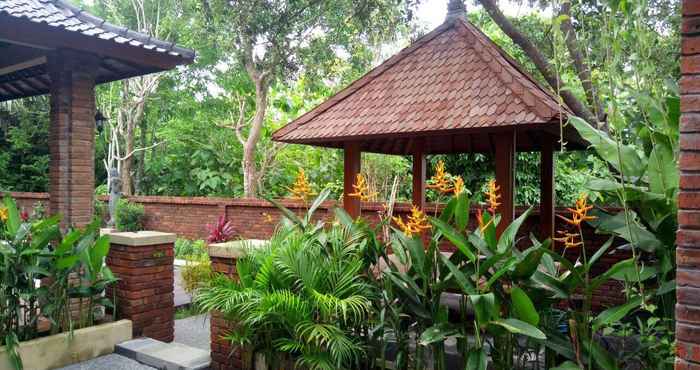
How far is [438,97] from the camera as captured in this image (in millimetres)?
4582

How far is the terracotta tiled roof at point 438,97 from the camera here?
397 cm

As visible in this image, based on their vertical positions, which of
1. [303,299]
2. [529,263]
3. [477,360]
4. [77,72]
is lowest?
[477,360]

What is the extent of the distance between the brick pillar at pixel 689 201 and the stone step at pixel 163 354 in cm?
337

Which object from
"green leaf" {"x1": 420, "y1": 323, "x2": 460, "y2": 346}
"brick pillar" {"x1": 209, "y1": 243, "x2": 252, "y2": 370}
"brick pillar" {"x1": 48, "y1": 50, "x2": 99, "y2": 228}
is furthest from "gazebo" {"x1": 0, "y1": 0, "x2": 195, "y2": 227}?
"green leaf" {"x1": 420, "y1": 323, "x2": 460, "y2": 346}

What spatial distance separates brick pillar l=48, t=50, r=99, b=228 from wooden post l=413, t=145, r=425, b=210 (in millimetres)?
3580

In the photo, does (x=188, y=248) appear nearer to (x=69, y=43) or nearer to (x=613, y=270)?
(x=69, y=43)

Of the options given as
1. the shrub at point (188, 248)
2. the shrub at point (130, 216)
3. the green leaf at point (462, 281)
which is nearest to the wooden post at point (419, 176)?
the green leaf at point (462, 281)

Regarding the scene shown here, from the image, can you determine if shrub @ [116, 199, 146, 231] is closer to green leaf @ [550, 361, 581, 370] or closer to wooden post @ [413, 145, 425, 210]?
wooden post @ [413, 145, 425, 210]

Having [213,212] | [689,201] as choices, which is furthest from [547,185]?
[213,212]

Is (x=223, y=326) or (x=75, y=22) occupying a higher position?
(x=75, y=22)

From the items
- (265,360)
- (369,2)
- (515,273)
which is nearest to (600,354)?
(515,273)

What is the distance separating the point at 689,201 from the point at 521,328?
3.43 ft

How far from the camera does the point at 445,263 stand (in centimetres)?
291

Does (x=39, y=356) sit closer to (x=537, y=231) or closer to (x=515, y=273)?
(x=515, y=273)
